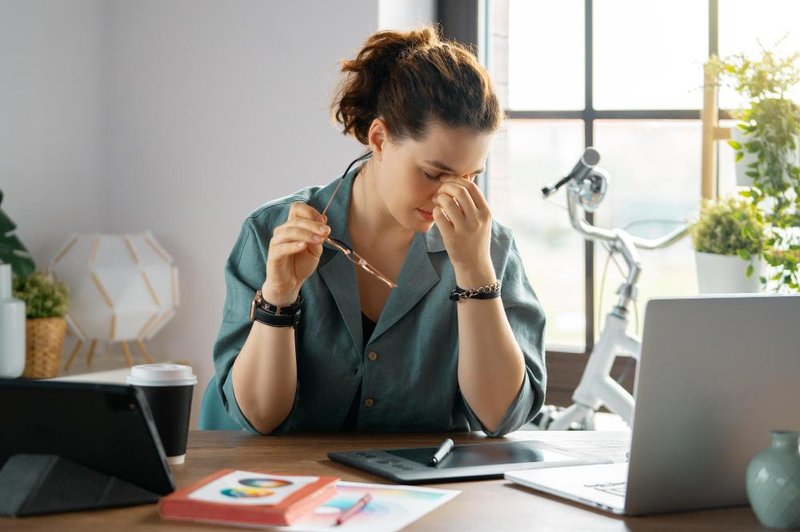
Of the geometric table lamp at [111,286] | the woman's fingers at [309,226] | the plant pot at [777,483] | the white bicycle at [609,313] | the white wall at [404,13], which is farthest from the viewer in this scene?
the geometric table lamp at [111,286]

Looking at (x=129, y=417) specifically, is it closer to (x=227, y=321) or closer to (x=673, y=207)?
(x=227, y=321)

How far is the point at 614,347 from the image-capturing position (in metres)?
2.74

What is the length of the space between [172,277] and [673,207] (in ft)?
5.17

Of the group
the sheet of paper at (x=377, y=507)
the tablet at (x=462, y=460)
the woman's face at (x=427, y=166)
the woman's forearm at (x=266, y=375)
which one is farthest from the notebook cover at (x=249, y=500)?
the woman's face at (x=427, y=166)

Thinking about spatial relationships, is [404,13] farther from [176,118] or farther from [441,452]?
[441,452]

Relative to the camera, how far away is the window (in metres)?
3.11

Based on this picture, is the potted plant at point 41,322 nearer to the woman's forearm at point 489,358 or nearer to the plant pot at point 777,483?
the woman's forearm at point 489,358

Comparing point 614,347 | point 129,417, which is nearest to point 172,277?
point 614,347

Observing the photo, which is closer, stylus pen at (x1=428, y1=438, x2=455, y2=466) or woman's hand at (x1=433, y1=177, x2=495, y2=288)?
stylus pen at (x1=428, y1=438, x2=455, y2=466)

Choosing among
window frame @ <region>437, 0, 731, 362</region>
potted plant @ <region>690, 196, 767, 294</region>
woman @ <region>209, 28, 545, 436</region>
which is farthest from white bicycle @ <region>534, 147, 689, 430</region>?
woman @ <region>209, 28, 545, 436</region>

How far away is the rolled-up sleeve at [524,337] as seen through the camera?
5.90 feet

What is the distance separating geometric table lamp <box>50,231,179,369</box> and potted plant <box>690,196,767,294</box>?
1.68 meters

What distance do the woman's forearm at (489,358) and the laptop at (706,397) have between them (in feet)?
1.64

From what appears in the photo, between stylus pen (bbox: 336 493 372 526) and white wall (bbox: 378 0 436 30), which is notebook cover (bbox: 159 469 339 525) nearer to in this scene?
stylus pen (bbox: 336 493 372 526)
